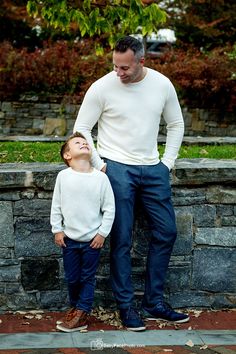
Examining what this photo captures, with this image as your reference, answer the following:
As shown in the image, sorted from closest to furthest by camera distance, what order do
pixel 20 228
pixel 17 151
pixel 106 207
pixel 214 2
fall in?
pixel 106 207 → pixel 20 228 → pixel 17 151 → pixel 214 2

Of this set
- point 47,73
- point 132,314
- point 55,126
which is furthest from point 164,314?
point 47,73

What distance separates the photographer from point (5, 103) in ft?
45.5

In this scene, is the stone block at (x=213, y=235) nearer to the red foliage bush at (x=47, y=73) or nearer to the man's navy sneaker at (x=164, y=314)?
the man's navy sneaker at (x=164, y=314)

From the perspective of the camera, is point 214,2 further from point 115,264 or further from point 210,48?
point 115,264

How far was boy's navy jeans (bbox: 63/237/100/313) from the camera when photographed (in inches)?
184

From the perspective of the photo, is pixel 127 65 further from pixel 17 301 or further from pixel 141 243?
pixel 17 301

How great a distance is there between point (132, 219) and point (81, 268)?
47 centimetres

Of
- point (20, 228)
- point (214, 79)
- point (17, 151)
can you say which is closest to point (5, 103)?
point (214, 79)

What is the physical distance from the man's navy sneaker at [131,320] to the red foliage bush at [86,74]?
29.8 feet

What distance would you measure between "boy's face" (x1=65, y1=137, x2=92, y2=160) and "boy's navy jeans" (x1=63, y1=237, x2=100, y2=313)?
54 cm

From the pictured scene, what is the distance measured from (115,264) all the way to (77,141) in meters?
0.86

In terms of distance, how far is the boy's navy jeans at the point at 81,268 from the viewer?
4.68 meters

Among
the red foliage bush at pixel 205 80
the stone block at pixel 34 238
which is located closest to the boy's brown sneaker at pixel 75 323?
the stone block at pixel 34 238

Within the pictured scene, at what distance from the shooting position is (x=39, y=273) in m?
5.10
